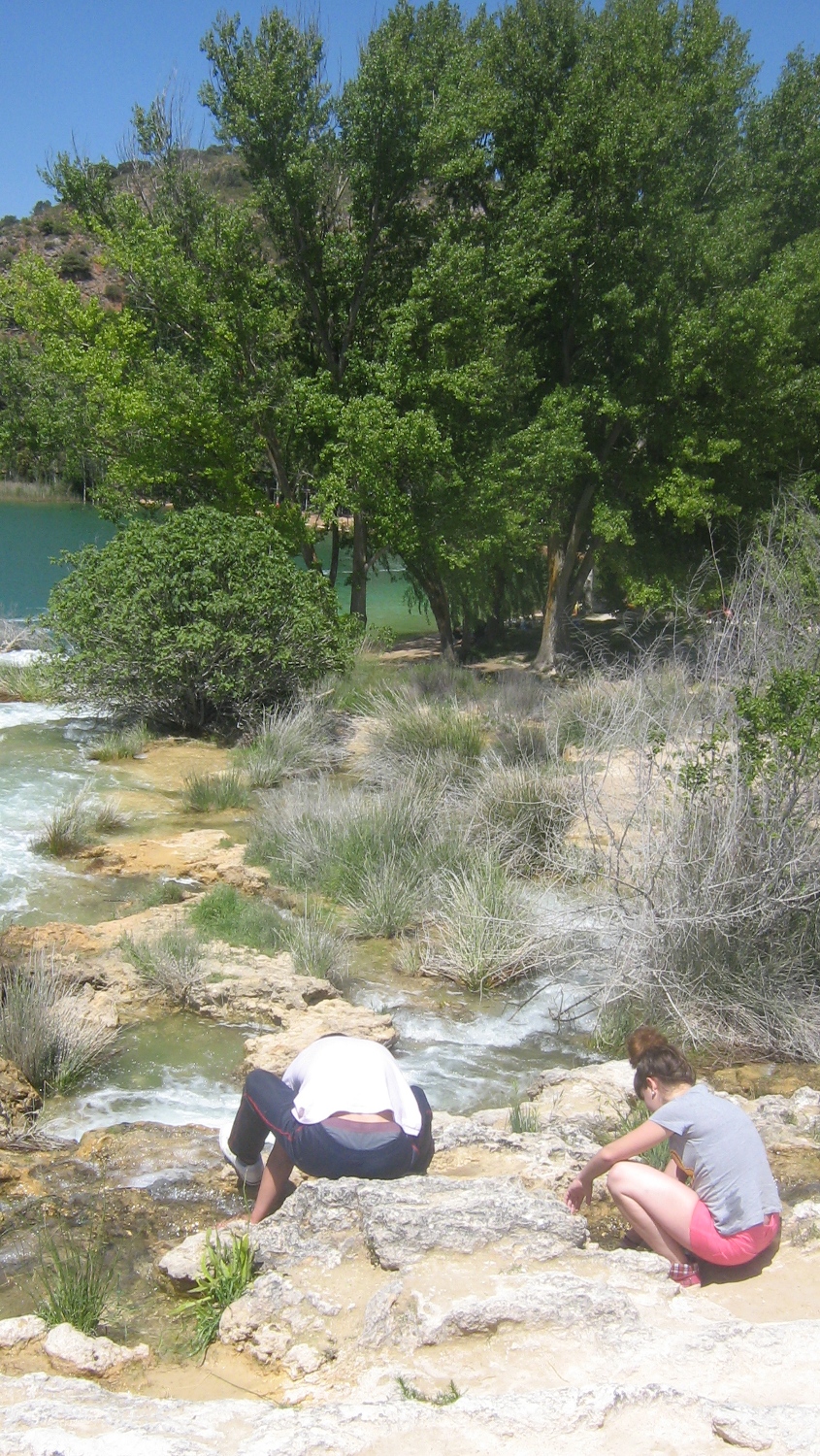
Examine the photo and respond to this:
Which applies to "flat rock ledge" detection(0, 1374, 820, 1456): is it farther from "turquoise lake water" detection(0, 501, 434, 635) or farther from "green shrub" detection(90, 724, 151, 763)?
"turquoise lake water" detection(0, 501, 434, 635)

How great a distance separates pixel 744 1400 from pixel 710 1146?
1285 millimetres

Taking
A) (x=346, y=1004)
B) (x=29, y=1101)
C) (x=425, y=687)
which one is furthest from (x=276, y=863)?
(x=425, y=687)

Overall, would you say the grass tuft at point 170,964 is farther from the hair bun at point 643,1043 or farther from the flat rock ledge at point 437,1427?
the flat rock ledge at point 437,1427

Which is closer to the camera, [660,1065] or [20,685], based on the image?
[660,1065]

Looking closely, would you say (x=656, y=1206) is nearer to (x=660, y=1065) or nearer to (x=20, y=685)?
(x=660, y=1065)

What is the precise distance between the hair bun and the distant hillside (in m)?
14.8

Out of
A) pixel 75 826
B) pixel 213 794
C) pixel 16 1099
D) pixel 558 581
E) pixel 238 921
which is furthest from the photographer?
pixel 558 581

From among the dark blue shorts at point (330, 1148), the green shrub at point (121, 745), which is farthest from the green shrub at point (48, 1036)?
the green shrub at point (121, 745)

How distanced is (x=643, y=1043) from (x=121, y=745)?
378 inches

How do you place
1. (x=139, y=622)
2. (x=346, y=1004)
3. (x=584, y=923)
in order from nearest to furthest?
1. (x=346, y=1004)
2. (x=584, y=923)
3. (x=139, y=622)

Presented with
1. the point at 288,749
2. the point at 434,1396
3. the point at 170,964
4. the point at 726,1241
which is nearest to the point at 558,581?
the point at 288,749

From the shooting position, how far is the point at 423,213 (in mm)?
16375

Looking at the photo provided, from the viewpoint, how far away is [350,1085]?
14.3 ft

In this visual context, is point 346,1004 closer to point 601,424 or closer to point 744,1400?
point 744,1400
